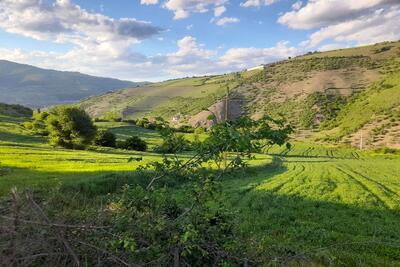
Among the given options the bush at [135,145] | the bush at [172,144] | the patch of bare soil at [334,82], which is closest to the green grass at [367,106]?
the patch of bare soil at [334,82]

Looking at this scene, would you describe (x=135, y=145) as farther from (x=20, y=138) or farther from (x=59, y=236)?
(x=59, y=236)

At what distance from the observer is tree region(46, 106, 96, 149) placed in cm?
6619

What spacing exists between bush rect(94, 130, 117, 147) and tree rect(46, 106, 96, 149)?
870cm

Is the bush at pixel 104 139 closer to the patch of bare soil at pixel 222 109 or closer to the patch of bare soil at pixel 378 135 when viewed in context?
the patch of bare soil at pixel 222 109

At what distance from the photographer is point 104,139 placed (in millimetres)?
78188

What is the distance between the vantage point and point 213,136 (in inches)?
273

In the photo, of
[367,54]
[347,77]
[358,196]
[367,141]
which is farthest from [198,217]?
[367,54]

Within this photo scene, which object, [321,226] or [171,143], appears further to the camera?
[321,226]

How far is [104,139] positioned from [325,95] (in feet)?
330

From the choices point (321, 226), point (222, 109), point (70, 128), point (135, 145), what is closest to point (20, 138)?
point (70, 128)

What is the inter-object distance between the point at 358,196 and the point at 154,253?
24230 millimetres

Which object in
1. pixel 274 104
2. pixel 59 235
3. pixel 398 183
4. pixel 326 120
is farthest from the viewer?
pixel 274 104

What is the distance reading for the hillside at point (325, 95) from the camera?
122m

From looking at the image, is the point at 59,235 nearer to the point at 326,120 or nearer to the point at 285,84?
the point at 326,120
